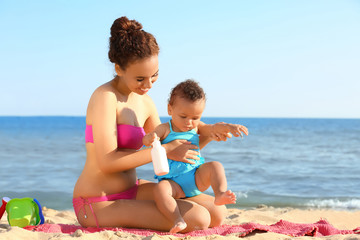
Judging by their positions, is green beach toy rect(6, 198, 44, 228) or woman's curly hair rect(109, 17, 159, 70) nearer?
woman's curly hair rect(109, 17, 159, 70)

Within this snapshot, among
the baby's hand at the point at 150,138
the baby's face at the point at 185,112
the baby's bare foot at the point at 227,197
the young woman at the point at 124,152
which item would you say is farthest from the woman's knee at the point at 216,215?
the baby's hand at the point at 150,138

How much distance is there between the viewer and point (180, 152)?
3.61 metres

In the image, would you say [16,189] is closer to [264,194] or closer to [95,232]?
[264,194]

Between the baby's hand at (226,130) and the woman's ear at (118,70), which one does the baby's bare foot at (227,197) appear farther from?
the woman's ear at (118,70)

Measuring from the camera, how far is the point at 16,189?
7.93 meters

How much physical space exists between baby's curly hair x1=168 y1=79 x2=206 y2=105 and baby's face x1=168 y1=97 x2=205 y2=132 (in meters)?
0.03

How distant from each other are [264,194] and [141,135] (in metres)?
4.26

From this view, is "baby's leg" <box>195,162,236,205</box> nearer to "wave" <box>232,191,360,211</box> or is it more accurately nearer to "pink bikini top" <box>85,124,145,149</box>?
"pink bikini top" <box>85,124,145,149</box>

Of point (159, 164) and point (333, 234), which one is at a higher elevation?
point (159, 164)

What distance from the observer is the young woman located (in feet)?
11.8

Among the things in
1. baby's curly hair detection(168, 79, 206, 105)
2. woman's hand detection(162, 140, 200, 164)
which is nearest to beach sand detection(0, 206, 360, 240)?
woman's hand detection(162, 140, 200, 164)

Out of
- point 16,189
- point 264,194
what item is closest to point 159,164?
point 264,194

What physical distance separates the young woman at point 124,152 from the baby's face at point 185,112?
15cm

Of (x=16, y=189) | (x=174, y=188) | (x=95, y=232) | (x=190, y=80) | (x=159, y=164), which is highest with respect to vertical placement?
(x=190, y=80)
